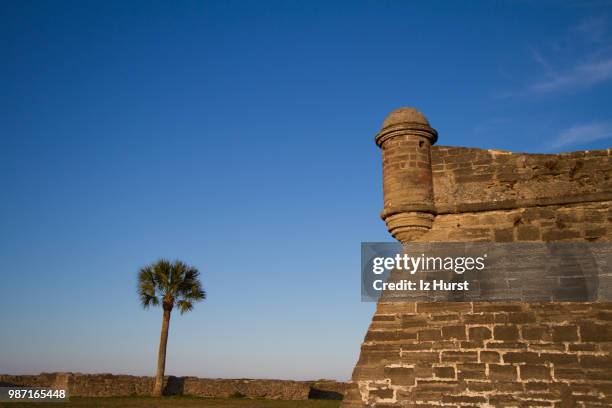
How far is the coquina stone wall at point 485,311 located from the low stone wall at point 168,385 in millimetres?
16584

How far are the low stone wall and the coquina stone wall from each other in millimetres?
16584

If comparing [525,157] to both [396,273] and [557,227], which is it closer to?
[557,227]

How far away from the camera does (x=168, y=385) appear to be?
22188 millimetres

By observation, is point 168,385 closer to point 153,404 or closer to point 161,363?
point 161,363

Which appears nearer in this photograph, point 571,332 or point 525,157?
point 571,332

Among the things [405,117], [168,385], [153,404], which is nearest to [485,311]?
[405,117]

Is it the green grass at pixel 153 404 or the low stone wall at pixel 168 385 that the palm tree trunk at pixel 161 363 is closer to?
the low stone wall at pixel 168 385

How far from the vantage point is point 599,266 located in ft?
21.9

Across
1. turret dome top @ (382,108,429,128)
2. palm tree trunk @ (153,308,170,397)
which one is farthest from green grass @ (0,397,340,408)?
turret dome top @ (382,108,429,128)

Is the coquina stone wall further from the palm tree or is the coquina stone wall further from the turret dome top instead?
the palm tree

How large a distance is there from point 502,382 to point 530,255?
1.85m

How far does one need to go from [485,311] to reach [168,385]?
742 inches

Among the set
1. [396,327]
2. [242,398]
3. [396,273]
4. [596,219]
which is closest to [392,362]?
[396,327]

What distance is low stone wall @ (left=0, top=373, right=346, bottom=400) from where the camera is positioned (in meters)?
20.6
